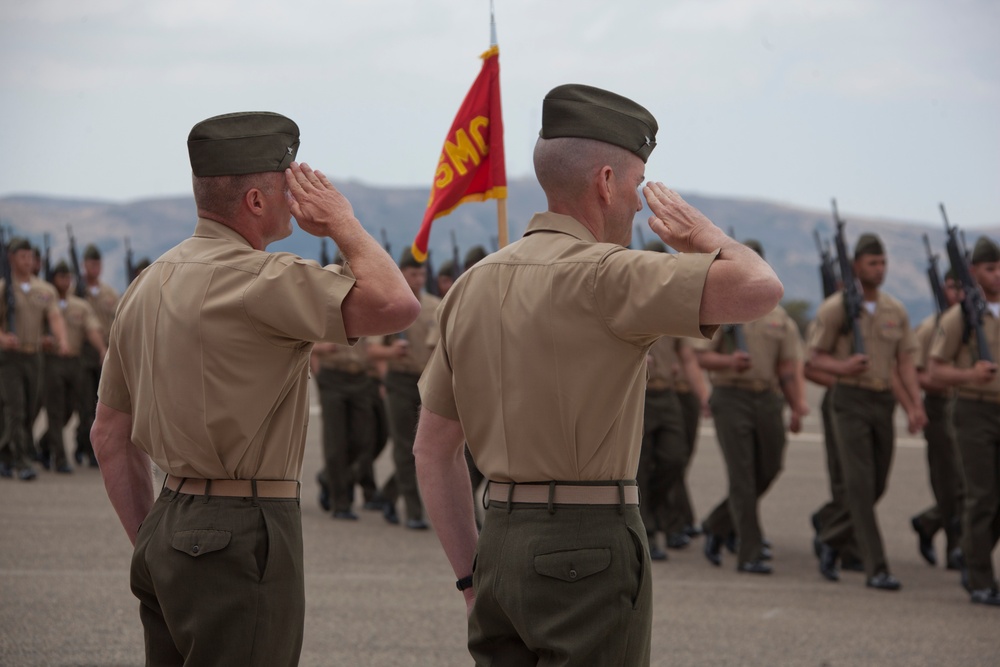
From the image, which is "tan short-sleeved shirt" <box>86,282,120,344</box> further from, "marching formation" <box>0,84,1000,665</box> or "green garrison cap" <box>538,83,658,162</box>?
"green garrison cap" <box>538,83,658,162</box>

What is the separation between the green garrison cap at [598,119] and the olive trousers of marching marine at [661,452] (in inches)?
282

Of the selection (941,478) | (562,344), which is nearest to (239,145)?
(562,344)

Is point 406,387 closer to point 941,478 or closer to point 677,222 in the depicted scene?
point 941,478

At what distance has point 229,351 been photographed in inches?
134

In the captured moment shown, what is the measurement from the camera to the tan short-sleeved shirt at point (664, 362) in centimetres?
1062

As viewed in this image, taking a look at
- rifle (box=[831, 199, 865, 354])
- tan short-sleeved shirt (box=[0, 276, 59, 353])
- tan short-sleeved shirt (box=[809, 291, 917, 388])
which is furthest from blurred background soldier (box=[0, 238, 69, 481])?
rifle (box=[831, 199, 865, 354])

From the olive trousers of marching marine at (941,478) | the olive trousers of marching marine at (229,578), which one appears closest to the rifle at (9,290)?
the olive trousers of marching marine at (941,478)

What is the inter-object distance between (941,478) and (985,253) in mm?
2124

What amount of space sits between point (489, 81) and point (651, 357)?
522cm

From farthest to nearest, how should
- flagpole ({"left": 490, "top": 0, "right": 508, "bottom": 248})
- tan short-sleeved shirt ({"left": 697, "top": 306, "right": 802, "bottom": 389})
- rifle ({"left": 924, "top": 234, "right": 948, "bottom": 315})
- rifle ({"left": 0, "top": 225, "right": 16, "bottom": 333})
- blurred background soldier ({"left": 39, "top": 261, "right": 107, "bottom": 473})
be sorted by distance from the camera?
blurred background soldier ({"left": 39, "top": 261, "right": 107, "bottom": 473}) → rifle ({"left": 0, "top": 225, "right": 16, "bottom": 333}) → rifle ({"left": 924, "top": 234, "right": 948, "bottom": 315}) → tan short-sleeved shirt ({"left": 697, "top": 306, "right": 802, "bottom": 389}) → flagpole ({"left": 490, "top": 0, "right": 508, "bottom": 248})

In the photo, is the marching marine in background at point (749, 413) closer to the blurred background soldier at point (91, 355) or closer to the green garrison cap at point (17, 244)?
the green garrison cap at point (17, 244)

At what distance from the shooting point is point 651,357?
10.8m

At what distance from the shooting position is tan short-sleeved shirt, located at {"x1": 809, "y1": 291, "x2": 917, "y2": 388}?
952 cm

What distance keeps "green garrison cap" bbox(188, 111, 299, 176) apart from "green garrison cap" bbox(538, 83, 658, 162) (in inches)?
28.1
